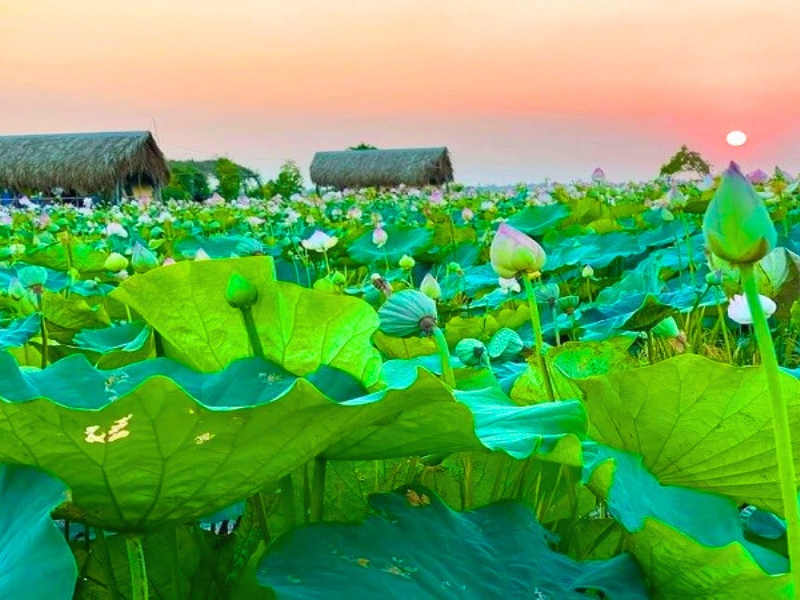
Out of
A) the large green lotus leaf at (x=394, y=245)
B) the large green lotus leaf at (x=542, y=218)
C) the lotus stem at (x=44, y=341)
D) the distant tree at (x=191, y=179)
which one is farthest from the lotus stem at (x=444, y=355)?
the distant tree at (x=191, y=179)

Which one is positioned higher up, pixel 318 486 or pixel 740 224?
pixel 740 224

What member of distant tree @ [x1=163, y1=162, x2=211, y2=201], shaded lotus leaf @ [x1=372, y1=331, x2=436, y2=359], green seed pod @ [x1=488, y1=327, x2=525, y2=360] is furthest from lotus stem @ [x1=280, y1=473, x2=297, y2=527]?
distant tree @ [x1=163, y1=162, x2=211, y2=201]

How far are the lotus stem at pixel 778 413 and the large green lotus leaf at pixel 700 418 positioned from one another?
131 mm

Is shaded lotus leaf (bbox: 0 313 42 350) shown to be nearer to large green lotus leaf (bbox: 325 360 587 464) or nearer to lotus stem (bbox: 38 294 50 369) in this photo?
lotus stem (bbox: 38 294 50 369)

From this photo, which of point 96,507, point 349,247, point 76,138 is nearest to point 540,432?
point 96,507

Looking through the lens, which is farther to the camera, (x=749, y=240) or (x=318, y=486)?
(x=318, y=486)

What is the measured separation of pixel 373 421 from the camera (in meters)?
0.37

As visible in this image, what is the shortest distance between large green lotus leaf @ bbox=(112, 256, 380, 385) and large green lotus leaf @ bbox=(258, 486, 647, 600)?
0.10 meters

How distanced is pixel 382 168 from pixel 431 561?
1795 cm

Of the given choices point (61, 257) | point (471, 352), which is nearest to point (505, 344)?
point (471, 352)

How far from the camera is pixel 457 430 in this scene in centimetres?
38

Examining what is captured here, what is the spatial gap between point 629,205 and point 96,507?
147 inches

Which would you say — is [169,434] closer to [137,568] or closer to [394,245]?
[137,568]

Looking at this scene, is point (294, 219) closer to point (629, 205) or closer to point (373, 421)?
point (629, 205)
